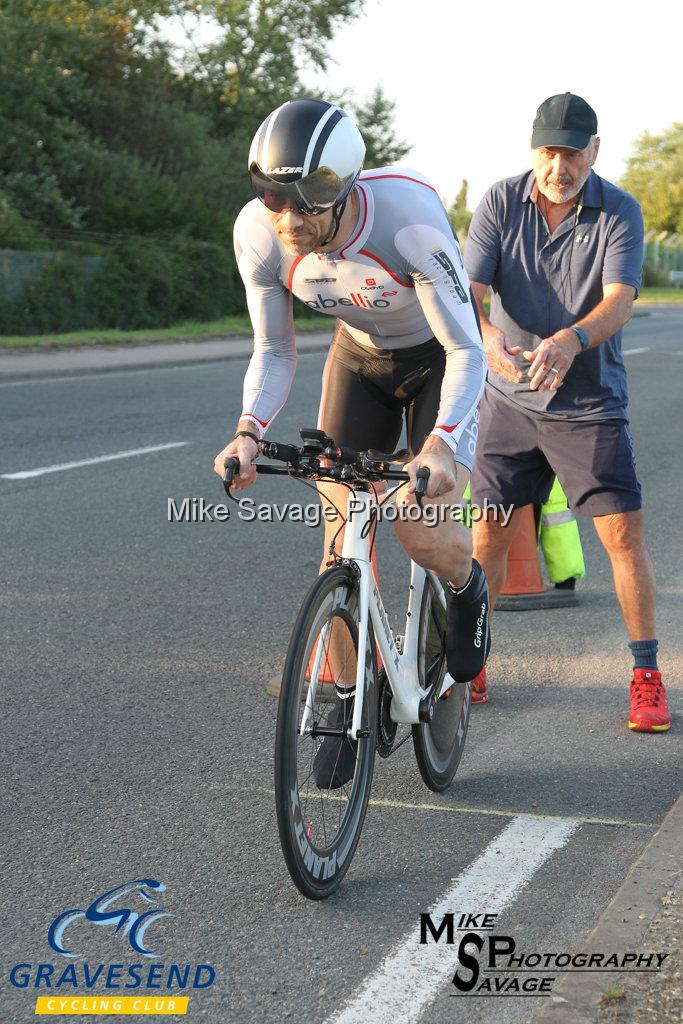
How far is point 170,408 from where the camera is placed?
13.5 m

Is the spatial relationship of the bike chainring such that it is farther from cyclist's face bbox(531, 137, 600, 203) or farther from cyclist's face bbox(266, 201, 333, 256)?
cyclist's face bbox(531, 137, 600, 203)

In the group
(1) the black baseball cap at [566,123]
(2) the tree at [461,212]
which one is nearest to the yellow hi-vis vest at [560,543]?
(1) the black baseball cap at [566,123]

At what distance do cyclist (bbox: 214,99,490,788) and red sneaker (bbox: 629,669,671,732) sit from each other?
942 mm

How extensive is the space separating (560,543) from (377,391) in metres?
2.57

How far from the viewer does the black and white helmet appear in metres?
3.20

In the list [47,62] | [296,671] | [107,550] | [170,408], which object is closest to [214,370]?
[170,408]

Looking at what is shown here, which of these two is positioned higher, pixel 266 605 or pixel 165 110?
pixel 165 110

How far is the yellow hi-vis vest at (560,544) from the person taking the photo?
6.59 metres

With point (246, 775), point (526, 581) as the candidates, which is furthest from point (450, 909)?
point (526, 581)

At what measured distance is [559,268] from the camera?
4.77 metres

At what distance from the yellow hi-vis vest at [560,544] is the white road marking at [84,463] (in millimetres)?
4129

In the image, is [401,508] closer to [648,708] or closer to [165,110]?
[648,708]

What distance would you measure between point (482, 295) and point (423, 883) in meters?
2.15

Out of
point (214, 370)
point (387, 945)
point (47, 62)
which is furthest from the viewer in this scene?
point (47, 62)
